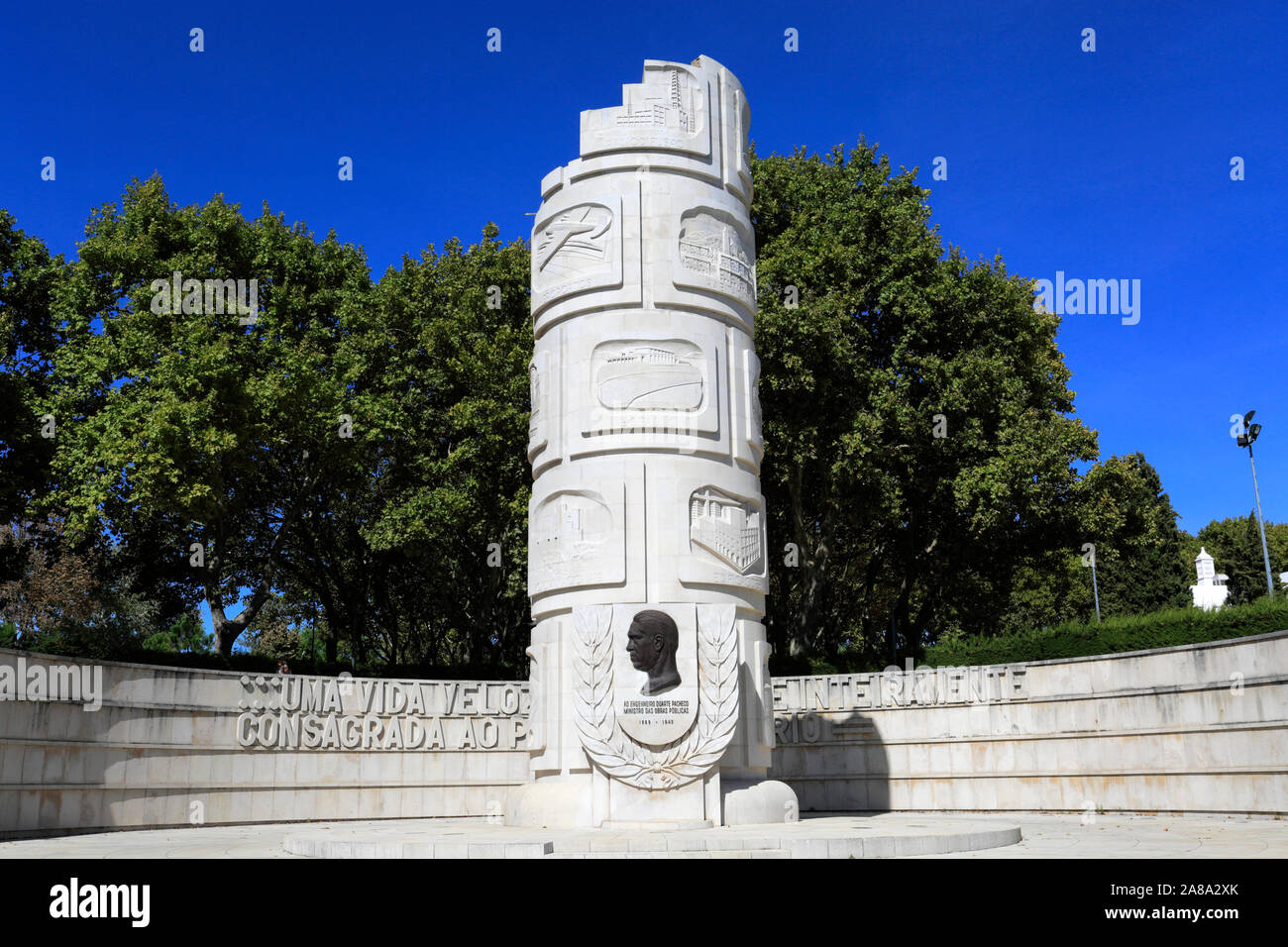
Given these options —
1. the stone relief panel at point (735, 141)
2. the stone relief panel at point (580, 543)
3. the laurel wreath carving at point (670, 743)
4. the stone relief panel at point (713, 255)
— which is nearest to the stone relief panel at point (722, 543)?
the laurel wreath carving at point (670, 743)

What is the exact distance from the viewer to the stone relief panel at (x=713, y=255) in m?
17.9

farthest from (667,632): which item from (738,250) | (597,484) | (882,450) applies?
(882,450)

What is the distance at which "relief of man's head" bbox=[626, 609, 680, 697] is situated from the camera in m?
15.3

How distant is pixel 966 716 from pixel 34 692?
59.2 feet

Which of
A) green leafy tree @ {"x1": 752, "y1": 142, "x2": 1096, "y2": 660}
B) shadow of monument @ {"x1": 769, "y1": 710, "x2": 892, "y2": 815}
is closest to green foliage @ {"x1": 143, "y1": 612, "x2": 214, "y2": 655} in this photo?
green leafy tree @ {"x1": 752, "y1": 142, "x2": 1096, "y2": 660}

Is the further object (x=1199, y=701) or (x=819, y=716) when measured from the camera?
(x=819, y=716)

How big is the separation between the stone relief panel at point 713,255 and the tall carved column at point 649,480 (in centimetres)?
4

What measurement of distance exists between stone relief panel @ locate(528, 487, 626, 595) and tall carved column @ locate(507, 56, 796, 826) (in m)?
0.03

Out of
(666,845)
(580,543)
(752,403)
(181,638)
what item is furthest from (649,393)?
(181,638)

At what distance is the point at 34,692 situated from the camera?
→ 58.1 ft

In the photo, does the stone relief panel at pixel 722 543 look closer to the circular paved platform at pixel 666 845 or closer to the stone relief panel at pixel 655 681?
the stone relief panel at pixel 655 681

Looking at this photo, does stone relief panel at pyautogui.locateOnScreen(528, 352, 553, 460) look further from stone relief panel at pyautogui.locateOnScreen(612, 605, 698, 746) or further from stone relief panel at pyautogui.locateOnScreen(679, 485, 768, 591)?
stone relief panel at pyautogui.locateOnScreen(612, 605, 698, 746)

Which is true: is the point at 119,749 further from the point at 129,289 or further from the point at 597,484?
the point at 129,289
